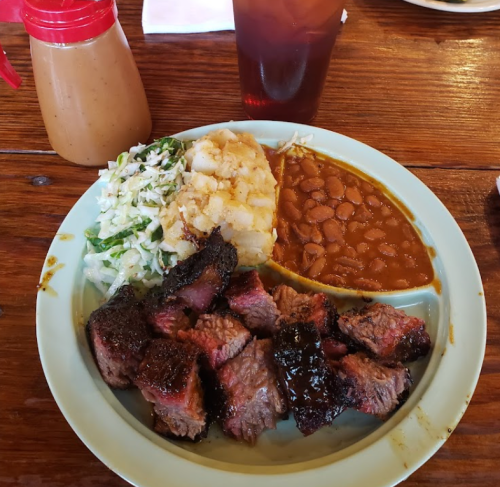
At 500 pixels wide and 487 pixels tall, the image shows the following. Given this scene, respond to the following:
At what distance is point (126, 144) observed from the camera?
2342mm

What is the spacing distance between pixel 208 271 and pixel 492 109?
2092 millimetres

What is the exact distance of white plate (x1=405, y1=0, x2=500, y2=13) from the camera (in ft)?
10.3

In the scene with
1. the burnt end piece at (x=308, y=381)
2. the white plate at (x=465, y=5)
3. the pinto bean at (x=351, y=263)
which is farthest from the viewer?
the white plate at (x=465, y=5)

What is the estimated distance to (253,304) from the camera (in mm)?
1811

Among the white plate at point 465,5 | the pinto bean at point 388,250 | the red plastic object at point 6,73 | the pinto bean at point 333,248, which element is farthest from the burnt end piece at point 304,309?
the white plate at point 465,5

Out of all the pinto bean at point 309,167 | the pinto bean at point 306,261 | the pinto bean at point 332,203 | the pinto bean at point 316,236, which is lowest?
the pinto bean at point 306,261

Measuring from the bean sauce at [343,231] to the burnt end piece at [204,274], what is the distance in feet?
1.07

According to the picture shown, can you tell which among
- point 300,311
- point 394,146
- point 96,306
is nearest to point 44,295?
point 96,306

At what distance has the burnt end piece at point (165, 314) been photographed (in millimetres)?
1780

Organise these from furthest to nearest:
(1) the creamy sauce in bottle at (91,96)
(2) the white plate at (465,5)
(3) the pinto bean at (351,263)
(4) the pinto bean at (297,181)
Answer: (2) the white plate at (465,5) < (4) the pinto bean at (297,181) < (3) the pinto bean at (351,263) < (1) the creamy sauce in bottle at (91,96)

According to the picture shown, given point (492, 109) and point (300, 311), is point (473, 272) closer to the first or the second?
point (300, 311)

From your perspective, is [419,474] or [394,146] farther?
[394,146]

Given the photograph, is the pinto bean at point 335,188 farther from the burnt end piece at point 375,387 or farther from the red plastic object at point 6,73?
the red plastic object at point 6,73

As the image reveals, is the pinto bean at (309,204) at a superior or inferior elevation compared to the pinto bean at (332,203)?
superior
